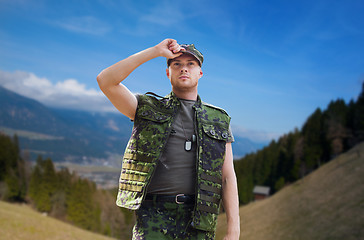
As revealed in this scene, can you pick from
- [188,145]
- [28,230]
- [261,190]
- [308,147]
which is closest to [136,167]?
[188,145]

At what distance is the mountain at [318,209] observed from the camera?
30498 millimetres

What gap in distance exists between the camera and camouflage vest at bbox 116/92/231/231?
3049mm

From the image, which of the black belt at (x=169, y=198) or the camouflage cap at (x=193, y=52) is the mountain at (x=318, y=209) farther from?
the camouflage cap at (x=193, y=52)

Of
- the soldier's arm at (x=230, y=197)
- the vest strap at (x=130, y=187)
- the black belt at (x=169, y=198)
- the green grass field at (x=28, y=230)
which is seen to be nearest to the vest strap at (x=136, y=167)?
the vest strap at (x=130, y=187)

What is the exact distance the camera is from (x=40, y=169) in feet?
157

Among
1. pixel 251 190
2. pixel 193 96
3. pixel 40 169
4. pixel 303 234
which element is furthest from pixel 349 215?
pixel 40 169

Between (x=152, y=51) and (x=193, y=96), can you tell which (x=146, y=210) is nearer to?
(x=193, y=96)

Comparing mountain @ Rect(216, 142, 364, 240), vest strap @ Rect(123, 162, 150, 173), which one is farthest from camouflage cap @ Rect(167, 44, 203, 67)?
mountain @ Rect(216, 142, 364, 240)

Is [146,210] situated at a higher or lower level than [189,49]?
lower

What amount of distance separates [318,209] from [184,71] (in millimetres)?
37974

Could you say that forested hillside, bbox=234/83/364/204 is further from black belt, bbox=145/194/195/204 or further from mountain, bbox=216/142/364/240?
black belt, bbox=145/194/195/204

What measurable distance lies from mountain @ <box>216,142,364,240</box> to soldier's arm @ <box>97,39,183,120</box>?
23407 mm

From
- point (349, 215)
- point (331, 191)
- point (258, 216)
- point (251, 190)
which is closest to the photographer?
point (349, 215)

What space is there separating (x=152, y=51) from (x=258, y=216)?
44.7 m
